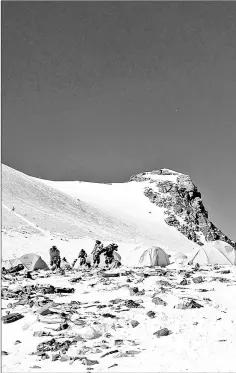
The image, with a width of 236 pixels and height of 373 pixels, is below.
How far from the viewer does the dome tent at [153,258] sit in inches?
1025

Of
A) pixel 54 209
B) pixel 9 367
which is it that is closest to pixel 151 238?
pixel 54 209

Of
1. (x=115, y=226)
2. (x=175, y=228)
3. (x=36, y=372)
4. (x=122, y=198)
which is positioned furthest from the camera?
(x=122, y=198)

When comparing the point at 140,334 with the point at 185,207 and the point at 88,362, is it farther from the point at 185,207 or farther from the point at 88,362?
the point at 185,207

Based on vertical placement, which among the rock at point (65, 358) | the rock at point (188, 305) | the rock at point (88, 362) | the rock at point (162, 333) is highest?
the rock at point (188, 305)

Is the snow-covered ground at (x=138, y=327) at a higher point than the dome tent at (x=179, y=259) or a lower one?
lower

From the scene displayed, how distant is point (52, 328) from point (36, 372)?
8.26 ft

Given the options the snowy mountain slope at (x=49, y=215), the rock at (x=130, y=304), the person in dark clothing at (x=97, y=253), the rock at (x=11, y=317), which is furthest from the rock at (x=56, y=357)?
the snowy mountain slope at (x=49, y=215)

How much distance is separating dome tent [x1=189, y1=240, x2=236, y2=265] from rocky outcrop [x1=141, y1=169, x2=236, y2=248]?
6504 cm

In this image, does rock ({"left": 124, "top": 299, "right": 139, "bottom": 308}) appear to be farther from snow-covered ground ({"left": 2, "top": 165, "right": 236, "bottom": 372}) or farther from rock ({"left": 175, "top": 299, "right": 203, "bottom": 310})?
rock ({"left": 175, "top": 299, "right": 203, "bottom": 310})

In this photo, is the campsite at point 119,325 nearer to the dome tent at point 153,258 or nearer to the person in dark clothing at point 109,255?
the person in dark clothing at point 109,255

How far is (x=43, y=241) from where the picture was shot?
4297cm

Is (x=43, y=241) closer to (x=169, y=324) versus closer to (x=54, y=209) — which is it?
(x=54, y=209)

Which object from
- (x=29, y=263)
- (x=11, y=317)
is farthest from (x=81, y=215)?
(x=11, y=317)

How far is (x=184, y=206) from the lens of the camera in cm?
10919
